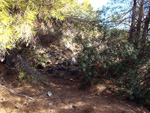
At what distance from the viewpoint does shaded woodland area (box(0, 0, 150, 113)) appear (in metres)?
4.04

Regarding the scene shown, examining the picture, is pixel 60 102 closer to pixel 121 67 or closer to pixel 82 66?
pixel 82 66

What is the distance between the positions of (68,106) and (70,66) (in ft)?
13.2

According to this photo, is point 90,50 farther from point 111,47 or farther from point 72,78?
point 72,78

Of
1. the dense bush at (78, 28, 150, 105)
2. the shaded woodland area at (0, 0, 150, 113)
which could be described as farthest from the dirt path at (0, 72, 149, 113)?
the dense bush at (78, 28, 150, 105)

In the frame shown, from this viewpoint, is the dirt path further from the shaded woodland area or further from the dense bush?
the dense bush

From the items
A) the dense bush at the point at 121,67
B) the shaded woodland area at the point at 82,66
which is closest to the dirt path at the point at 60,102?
the shaded woodland area at the point at 82,66

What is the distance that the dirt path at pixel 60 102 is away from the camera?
410cm

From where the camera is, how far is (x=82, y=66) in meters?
5.21

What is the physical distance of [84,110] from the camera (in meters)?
4.31

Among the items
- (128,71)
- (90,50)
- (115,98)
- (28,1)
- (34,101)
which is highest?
(28,1)

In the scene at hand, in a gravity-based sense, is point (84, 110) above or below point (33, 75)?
below

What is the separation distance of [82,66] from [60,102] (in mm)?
1557

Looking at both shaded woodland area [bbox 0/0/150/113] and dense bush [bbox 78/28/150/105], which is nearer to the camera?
shaded woodland area [bbox 0/0/150/113]

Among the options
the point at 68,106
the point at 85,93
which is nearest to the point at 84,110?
the point at 68,106
